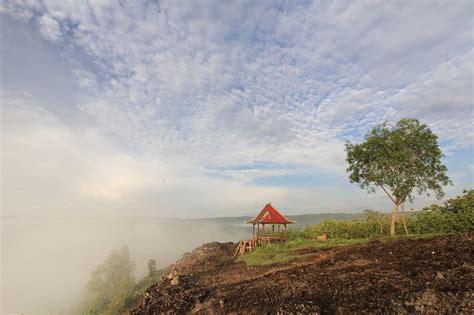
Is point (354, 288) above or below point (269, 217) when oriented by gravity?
below

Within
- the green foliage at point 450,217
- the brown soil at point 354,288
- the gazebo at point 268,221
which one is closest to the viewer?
the brown soil at point 354,288

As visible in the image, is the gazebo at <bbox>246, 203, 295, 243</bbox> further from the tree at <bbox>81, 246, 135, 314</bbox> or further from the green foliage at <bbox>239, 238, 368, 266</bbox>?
the tree at <bbox>81, 246, 135, 314</bbox>

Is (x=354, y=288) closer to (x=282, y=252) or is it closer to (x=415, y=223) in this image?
(x=282, y=252)

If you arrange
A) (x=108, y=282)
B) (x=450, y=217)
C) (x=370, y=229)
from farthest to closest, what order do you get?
(x=108, y=282), (x=370, y=229), (x=450, y=217)

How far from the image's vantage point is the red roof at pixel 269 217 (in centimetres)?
2766

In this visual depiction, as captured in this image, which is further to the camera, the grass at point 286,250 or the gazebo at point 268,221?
the gazebo at point 268,221

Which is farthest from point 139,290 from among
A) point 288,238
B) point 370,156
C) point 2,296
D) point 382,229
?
point 2,296

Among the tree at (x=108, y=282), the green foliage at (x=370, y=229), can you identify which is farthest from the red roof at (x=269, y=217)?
the tree at (x=108, y=282)

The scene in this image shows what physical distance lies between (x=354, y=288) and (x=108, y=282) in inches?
2184

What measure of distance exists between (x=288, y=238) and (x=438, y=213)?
528 inches

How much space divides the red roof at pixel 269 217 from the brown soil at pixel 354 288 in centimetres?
1098

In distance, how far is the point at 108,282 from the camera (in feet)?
174

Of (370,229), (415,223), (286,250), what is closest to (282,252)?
(286,250)

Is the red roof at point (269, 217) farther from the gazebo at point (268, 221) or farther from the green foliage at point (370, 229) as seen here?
the green foliage at point (370, 229)
